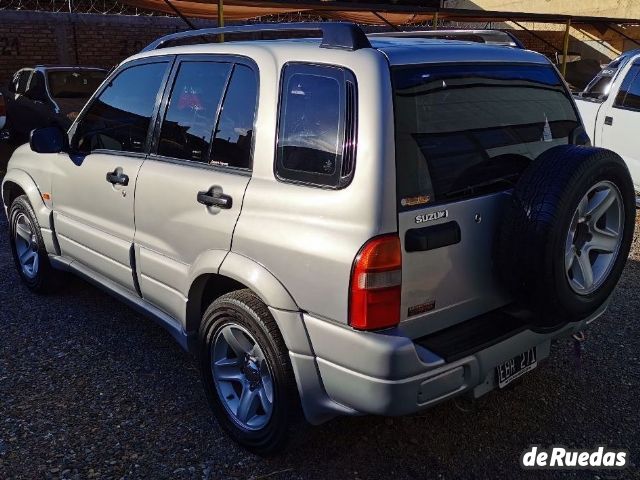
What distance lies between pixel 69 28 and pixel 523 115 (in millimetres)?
13647

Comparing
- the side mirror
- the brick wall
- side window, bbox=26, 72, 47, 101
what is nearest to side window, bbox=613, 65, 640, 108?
the side mirror

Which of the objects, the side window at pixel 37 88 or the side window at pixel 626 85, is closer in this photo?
the side window at pixel 626 85

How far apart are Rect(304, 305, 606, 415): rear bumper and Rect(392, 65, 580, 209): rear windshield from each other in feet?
1.73

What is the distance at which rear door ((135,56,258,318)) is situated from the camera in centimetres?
270

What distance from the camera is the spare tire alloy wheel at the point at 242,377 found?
272 centimetres

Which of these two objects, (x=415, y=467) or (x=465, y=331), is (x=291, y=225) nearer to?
(x=465, y=331)

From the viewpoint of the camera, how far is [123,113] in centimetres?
357

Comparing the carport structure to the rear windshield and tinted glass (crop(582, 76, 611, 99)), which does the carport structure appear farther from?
the rear windshield

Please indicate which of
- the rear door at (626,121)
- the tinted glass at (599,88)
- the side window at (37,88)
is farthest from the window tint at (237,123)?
the side window at (37,88)

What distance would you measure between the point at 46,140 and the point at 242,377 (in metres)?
2.07

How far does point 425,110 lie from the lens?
2.36 m

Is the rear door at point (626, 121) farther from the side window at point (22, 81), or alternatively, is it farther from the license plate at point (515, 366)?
the side window at point (22, 81)

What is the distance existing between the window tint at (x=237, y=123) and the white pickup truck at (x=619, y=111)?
4.79 m

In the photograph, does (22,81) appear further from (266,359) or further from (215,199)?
(266,359)
